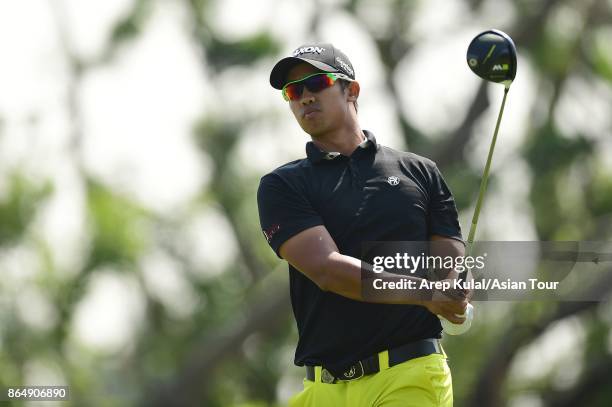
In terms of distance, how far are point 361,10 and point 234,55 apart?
9.96 ft

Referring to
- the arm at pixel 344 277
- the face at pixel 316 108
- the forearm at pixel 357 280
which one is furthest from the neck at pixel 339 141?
the forearm at pixel 357 280

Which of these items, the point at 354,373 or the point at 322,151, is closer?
the point at 354,373

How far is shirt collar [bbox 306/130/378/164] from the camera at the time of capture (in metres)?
6.73

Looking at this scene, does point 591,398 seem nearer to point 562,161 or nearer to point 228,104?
point 562,161

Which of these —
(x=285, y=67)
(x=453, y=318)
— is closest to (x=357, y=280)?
(x=453, y=318)

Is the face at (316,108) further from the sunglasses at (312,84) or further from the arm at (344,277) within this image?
the arm at (344,277)

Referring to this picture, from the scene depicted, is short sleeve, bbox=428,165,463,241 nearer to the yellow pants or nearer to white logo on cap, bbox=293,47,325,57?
the yellow pants

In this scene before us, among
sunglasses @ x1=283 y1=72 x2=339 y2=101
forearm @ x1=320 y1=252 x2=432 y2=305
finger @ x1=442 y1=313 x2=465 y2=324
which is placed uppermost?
sunglasses @ x1=283 y1=72 x2=339 y2=101

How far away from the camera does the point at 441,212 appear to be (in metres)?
6.79

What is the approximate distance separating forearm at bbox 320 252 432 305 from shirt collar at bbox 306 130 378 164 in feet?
1.99

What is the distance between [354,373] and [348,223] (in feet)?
2.27

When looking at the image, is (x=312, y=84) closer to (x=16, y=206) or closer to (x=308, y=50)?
(x=308, y=50)

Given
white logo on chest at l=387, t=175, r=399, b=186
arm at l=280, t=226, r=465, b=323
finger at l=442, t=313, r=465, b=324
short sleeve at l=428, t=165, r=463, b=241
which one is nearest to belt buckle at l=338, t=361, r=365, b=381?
arm at l=280, t=226, r=465, b=323

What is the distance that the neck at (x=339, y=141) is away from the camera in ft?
22.6
